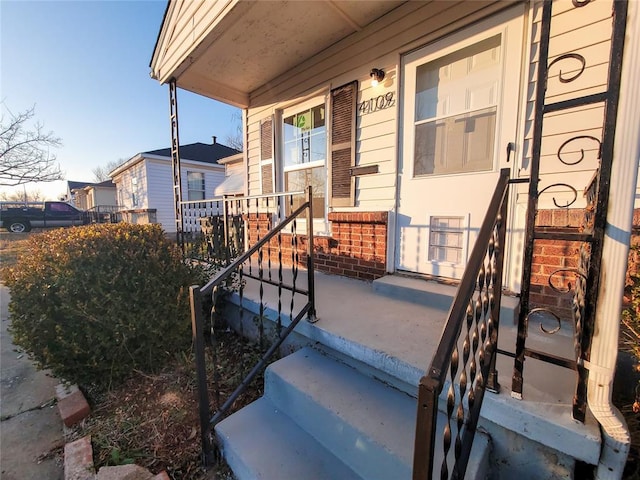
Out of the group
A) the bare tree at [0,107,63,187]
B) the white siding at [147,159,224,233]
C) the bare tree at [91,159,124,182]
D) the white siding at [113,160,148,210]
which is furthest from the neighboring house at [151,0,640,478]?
Result: the bare tree at [91,159,124,182]

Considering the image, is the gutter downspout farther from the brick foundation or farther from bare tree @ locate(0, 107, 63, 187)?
bare tree @ locate(0, 107, 63, 187)

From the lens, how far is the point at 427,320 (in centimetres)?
201

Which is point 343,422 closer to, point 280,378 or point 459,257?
point 280,378

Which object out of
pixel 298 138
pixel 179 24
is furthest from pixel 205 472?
pixel 179 24

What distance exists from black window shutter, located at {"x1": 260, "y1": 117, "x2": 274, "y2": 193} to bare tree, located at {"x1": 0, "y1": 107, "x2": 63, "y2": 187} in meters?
17.9

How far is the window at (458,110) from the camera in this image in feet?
7.24

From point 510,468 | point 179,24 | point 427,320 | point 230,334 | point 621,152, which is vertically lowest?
point 230,334

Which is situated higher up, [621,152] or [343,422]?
[621,152]

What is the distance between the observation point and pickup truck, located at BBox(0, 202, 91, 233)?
1513 cm

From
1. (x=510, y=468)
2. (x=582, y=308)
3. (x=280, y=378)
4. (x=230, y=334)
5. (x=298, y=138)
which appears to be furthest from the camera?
(x=298, y=138)

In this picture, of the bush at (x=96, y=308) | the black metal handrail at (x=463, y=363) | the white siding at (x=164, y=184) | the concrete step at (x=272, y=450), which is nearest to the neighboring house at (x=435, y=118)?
the black metal handrail at (x=463, y=363)

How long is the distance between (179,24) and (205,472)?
417 cm

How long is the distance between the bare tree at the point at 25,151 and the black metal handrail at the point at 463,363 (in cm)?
2141

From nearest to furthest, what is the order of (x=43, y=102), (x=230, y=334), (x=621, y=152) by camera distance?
(x=621, y=152) < (x=230, y=334) < (x=43, y=102)
